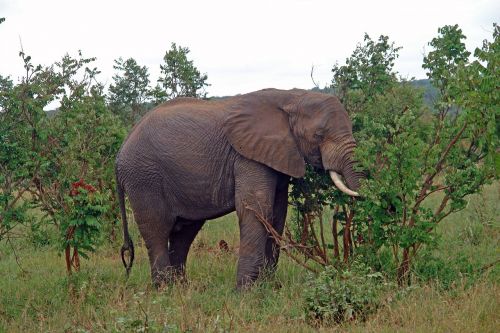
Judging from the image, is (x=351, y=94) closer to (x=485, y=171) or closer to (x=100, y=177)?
(x=485, y=171)

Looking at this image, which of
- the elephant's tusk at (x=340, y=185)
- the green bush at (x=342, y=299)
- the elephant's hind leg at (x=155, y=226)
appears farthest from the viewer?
the elephant's hind leg at (x=155, y=226)

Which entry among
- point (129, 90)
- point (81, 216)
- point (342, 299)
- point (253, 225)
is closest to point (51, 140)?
point (81, 216)

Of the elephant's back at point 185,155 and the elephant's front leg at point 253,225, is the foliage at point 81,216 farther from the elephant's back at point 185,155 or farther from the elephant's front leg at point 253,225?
the elephant's front leg at point 253,225

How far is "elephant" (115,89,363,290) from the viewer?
291 inches

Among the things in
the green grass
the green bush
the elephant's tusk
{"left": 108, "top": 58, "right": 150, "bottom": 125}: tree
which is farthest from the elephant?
{"left": 108, "top": 58, "right": 150, "bottom": 125}: tree

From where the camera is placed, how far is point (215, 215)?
26.5 feet

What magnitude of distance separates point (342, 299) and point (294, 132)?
7.42 ft

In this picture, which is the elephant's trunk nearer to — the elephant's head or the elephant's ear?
the elephant's head

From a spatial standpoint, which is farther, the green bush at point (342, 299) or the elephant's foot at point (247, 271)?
the elephant's foot at point (247, 271)

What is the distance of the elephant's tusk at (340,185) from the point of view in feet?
22.7

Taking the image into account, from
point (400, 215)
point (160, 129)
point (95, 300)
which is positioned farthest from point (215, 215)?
point (400, 215)

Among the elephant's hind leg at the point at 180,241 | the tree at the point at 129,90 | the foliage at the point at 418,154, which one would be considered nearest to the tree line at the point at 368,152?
the foliage at the point at 418,154

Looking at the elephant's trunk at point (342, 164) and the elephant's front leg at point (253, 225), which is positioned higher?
the elephant's trunk at point (342, 164)

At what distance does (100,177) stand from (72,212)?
2427mm
